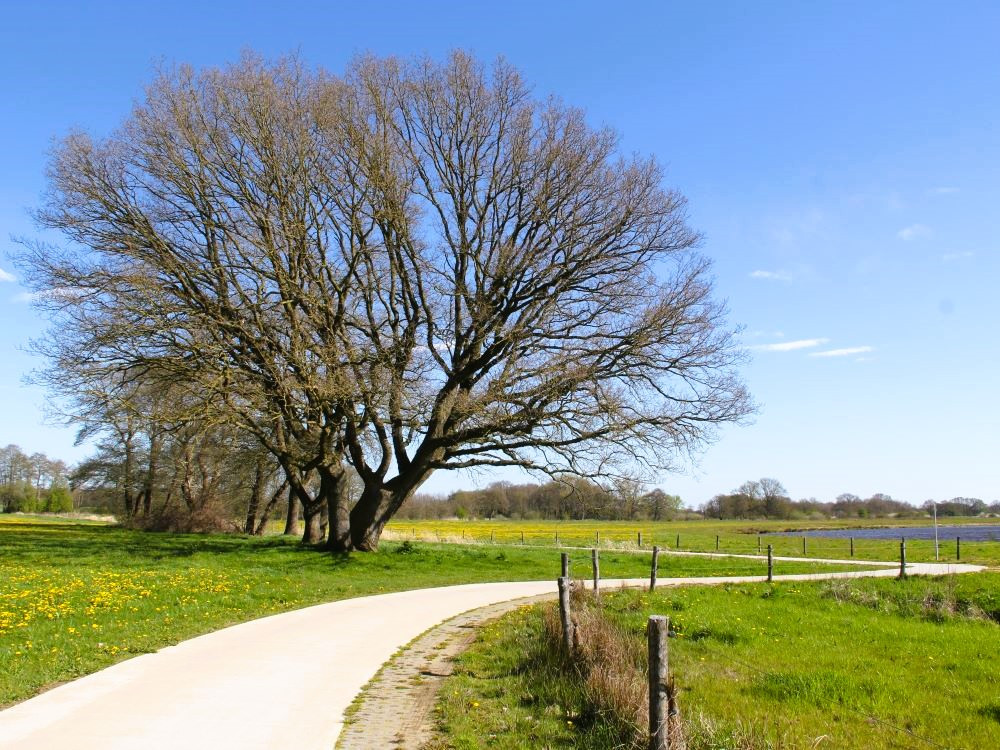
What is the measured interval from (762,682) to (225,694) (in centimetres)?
635

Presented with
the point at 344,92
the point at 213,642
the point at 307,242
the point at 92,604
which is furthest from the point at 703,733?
the point at 344,92

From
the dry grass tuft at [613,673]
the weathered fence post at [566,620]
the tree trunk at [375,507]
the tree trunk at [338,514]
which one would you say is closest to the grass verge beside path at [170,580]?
the tree trunk at [375,507]

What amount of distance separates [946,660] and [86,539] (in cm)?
2925

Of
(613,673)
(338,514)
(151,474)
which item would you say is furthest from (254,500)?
(613,673)

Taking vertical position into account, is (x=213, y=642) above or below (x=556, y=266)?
below

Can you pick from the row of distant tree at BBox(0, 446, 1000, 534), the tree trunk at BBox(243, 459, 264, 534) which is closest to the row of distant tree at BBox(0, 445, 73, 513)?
the row of distant tree at BBox(0, 446, 1000, 534)

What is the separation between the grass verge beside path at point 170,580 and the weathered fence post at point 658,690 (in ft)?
20.2

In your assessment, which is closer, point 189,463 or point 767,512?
point 189,463

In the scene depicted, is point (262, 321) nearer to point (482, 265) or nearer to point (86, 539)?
point (482, 265)

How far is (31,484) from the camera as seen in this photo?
363 feet

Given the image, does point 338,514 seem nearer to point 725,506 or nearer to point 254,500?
point 254,500

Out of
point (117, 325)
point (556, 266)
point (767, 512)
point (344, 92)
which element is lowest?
point (767, 512)

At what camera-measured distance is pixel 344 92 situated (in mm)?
26328

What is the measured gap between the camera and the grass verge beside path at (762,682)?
740 cm
